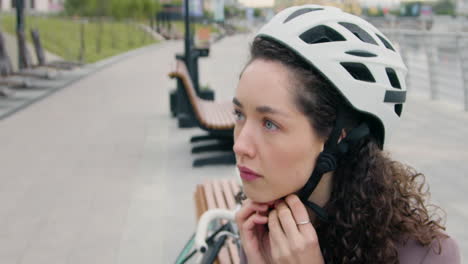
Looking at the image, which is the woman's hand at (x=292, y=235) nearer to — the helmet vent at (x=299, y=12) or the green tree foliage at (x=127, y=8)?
the helmet vent at (x=299, y=12)

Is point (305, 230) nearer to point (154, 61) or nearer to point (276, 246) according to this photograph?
point (276, 246)

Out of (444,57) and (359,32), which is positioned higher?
(359,32)

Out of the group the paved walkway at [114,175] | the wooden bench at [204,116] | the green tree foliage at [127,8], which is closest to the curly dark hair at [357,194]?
the paved walkway at [114,175]

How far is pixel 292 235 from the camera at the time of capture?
160cm

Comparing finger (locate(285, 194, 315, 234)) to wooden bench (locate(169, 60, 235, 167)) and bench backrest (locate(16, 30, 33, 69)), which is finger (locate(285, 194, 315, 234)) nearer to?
wooden bench (locate(169, 60, 235, 167))

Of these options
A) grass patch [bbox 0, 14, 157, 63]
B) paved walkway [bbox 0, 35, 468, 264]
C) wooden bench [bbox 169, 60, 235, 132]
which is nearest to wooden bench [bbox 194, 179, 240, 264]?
paved walkway [bbox 0, 35, 468, 264]

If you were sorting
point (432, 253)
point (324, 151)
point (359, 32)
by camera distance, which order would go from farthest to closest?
point (359, 32)
point (324, 151)
point (432, 253)

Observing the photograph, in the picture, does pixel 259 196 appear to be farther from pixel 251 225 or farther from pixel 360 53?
pixel 360 53

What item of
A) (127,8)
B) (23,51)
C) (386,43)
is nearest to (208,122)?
(386,43)

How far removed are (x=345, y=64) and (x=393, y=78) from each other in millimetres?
212

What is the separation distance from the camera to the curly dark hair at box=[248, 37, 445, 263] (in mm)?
1595

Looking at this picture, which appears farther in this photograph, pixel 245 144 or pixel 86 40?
pixel 86 40

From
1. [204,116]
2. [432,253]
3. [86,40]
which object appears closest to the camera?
[432,253]

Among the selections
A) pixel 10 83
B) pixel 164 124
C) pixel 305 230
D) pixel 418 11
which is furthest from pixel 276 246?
pixel 418 11
